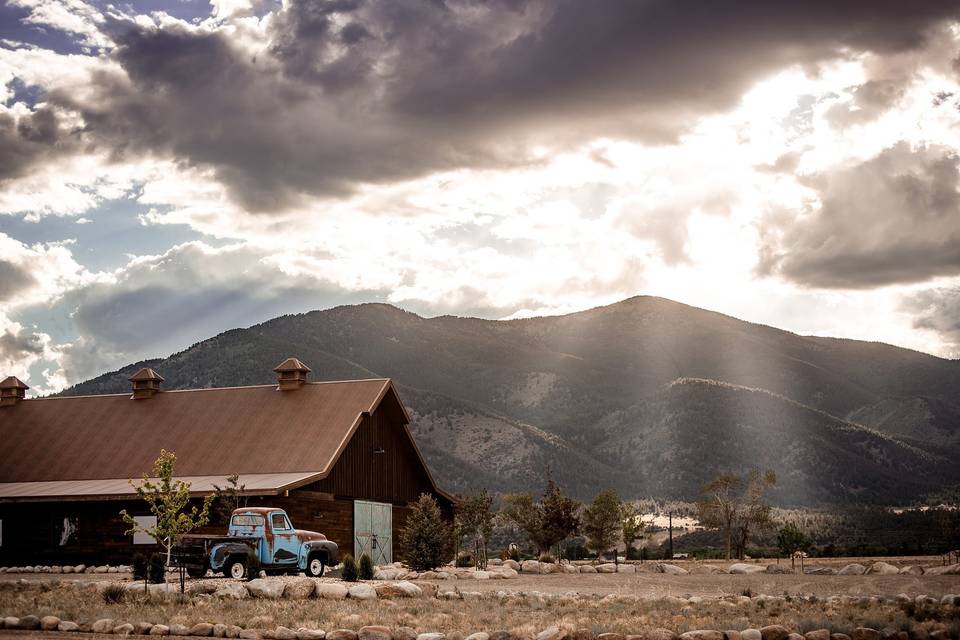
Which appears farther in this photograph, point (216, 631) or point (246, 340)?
point (246, 340)

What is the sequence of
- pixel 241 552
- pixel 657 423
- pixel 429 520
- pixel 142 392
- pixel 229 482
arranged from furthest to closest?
pixel 657 423 < pixel 142 392 < pixel 229 482 < pixel 429 520 < pixel 241 552

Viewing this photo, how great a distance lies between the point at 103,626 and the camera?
18.6 m

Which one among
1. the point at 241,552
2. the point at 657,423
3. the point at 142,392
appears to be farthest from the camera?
the point at 657,423

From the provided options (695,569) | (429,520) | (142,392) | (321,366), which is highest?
(321,366)

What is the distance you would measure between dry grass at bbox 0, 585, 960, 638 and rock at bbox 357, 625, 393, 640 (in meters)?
0.71

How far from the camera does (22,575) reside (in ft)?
124

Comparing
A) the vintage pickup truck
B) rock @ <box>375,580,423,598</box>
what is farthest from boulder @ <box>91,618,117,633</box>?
the vintage pickup truck

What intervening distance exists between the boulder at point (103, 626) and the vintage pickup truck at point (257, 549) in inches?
368

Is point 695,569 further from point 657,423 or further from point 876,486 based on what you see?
point 657,423

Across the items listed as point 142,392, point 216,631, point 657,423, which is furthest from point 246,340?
point 216,631

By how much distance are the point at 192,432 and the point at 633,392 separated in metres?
109

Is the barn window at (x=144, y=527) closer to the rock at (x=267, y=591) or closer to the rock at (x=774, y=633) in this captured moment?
the rock at (x=267, y=591)

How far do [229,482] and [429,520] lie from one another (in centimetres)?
767

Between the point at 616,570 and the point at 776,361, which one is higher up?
the point at 776,361
